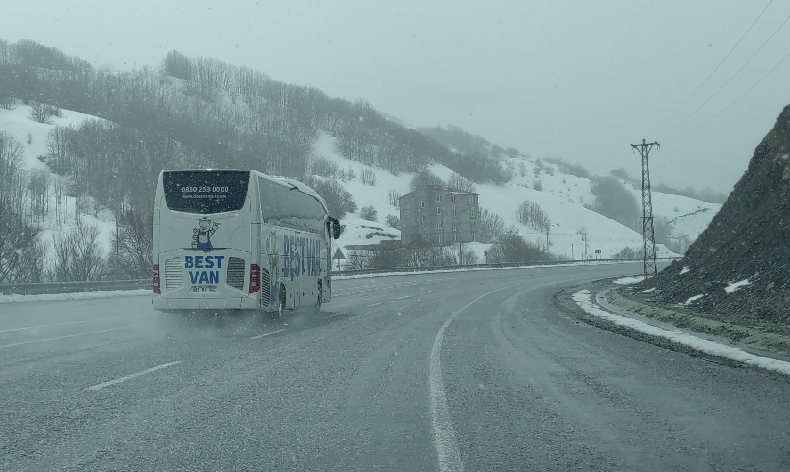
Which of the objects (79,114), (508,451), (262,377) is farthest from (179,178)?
(79,114)

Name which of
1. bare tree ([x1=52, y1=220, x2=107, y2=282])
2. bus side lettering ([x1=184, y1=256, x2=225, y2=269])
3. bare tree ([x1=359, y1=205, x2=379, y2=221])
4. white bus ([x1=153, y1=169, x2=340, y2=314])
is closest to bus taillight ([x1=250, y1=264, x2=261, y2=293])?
white bus ([x1=153, y1=169, x2=340, y2=314])

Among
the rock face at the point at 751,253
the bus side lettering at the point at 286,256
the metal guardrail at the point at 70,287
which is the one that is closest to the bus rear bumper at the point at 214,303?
the bus side lettering at the point at 286,256

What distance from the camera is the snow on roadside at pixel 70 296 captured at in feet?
83.3

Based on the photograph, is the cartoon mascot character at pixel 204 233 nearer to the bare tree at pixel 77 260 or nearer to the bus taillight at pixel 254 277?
the bus taillight at pixel 254 277

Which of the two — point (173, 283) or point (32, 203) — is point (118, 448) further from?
point (32, 203)

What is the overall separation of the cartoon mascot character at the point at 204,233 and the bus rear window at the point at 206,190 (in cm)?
27

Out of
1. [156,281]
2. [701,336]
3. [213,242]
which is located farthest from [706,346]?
[156,281]

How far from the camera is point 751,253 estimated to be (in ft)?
63.2

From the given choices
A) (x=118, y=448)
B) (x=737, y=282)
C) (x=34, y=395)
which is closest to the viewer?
(x=118, y=448)

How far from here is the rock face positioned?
16.1 m

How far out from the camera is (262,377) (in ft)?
27.6

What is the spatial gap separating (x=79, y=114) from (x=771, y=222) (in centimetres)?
20730

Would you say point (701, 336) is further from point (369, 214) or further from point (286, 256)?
point (369, 214)

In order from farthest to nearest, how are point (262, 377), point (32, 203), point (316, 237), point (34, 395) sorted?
point (32, 203)
point (316, 237)
point (262, 377)
point (34, 395)
